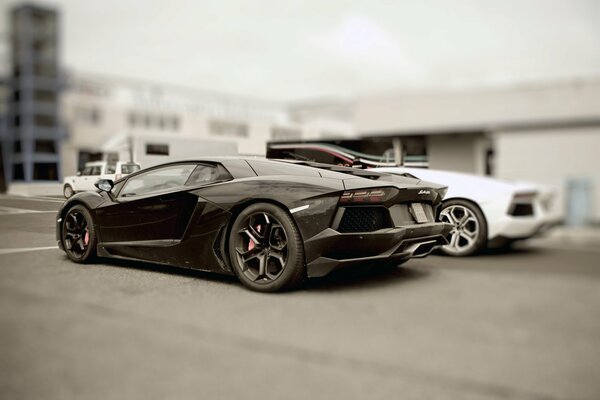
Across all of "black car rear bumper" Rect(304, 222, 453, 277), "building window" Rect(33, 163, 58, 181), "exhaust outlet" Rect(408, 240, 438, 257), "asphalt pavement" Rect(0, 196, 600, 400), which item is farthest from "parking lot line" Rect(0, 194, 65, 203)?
"exhaust outlet" Rect(408, 240, 438, 257)

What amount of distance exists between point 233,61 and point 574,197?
119 cm

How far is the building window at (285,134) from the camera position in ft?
8.68

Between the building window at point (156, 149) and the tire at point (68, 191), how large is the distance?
0.45m

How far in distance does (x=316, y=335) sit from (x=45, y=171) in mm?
1204

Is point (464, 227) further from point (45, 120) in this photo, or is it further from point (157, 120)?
point (45, 120)

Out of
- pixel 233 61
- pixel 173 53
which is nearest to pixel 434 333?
pixel 233 61

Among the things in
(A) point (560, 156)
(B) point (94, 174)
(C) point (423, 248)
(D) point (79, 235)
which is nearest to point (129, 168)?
(B) point (94, 174)

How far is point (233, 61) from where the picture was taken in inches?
77.8

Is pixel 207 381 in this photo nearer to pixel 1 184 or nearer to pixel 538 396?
pixel 538 396

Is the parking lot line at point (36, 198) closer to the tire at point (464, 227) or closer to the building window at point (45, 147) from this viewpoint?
the building window at point (45, 147)

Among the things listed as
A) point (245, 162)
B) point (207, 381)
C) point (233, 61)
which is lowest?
point (207, 381)

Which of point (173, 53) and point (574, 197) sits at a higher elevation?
point (173, 53)

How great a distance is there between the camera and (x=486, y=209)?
8.84 ft

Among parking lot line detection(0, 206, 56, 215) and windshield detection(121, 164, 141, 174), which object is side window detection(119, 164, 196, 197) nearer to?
windshield detection(121, 164, 141, 174)
